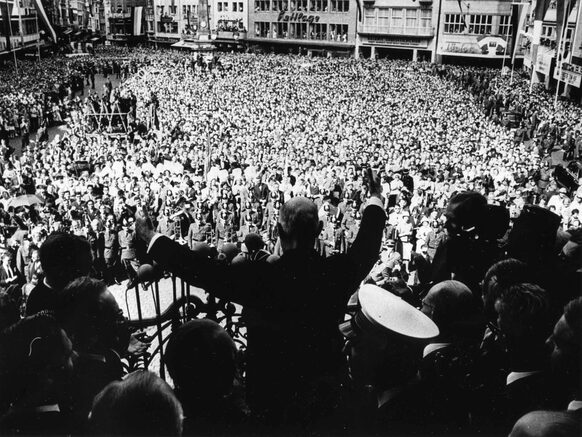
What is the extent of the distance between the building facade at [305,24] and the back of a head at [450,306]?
2616 inches

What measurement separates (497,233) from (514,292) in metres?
0.98

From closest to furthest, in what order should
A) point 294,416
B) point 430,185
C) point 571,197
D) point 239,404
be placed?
point 239,404 < point 294,416 < point 571,197 < point 430,185

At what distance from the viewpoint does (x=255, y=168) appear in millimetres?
18578

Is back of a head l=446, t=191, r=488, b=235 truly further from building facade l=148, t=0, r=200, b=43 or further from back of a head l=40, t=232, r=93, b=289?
building facade l=148, t=0, r=200, b=43

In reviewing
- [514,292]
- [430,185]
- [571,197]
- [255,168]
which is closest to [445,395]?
[514,292]

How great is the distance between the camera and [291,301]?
98.0 inches

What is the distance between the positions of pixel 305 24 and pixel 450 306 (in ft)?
233

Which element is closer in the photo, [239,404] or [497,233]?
[239,404]

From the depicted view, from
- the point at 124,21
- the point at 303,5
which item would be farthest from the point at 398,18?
the point at 124,21

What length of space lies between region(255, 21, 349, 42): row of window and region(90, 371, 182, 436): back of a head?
68.2 meters

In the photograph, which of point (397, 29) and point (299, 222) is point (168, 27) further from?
point (299, 222)

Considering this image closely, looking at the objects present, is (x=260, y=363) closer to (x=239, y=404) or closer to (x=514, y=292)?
(x=239, y=404)

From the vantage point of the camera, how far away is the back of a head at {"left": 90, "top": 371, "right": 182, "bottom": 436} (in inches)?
67.3

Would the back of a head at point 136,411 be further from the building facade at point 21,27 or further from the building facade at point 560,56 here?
the building facade at point 21,27
